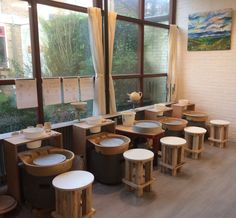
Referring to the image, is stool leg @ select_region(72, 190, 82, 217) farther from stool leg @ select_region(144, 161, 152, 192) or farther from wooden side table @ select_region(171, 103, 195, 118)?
wooden side table @ select_region(171, 103, 195, 118)

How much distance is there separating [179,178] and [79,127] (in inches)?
56.6

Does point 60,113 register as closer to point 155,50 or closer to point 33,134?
point 33,134

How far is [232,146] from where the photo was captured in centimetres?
429

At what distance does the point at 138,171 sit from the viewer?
2623mm

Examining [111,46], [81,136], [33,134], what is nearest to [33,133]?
[33,134]

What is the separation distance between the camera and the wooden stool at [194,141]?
3.66 metres

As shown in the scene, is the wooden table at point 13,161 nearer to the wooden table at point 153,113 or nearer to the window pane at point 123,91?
the window pane at point 123,91

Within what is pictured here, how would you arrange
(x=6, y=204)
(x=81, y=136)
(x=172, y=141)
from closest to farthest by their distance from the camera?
(x=6, y=204), (x=81, y=136), (x=172, y=141)

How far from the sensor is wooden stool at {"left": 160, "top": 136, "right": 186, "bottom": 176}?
311 cm

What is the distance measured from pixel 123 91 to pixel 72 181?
233 centimetres

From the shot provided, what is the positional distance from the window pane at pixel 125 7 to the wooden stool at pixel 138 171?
235cm

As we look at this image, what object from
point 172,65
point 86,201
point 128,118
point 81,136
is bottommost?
point 86,201

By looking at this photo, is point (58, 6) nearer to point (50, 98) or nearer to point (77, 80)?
point (77, 80)

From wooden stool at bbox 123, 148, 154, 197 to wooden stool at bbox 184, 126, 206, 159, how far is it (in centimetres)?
122
